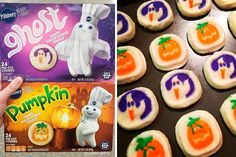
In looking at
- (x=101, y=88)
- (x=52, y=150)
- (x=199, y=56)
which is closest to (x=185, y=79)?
(x=199, y=56)

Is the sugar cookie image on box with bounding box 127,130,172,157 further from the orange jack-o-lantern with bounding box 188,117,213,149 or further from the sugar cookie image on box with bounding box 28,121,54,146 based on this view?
the sugar cookie image on box with bounding box 28,121,54,146

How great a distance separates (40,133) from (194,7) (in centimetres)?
98

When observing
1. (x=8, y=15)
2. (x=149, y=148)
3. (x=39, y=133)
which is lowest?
(x=149, y=148)

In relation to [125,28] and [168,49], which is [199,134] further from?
[125,28]

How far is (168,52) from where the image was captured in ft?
5.01

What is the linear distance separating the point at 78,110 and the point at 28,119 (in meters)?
0.14

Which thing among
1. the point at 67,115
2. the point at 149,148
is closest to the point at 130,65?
the point at 149,148

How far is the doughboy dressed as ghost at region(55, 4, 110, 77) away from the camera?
3.12 feet

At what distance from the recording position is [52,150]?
958mm

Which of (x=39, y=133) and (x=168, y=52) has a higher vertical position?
(x=168, y=52)

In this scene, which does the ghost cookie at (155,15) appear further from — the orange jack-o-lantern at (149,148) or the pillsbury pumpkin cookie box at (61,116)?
the pillsbury pumpkin cookie box at (61,116)

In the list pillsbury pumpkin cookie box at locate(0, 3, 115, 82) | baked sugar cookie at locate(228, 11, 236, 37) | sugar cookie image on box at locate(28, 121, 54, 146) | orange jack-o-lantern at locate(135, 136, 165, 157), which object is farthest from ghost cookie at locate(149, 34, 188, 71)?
sugar cookie image on box at locate(28, 121, 54, 146)

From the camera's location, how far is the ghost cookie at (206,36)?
151 cm

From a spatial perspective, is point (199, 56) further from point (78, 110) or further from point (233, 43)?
point (78, 110)
